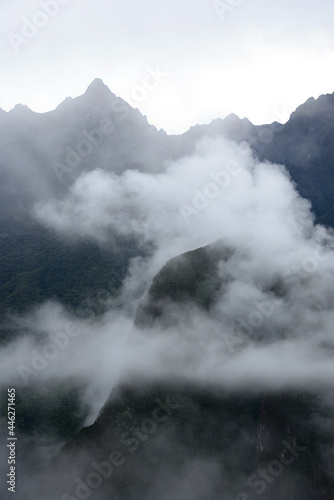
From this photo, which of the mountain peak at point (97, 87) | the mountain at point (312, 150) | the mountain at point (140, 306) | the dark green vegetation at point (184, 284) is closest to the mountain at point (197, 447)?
the mountain at point (140, 306)

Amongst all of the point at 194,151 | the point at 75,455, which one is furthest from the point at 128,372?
the point at 194,151

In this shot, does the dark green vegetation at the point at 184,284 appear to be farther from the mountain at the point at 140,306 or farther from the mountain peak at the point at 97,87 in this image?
the mountain peak at the point at 97,87

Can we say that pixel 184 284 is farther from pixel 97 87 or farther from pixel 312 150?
pixel 97 87

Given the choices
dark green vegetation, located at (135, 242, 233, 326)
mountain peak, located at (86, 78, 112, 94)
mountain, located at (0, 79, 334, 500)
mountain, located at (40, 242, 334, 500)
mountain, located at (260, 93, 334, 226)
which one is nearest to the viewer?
mountain, located at (40, 242, 334, 500)

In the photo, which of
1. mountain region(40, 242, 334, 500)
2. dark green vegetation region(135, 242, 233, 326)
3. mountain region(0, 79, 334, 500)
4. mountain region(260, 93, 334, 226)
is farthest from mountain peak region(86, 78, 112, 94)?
mountain region(40, 242, 334, 500)

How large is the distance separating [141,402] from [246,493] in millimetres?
23061

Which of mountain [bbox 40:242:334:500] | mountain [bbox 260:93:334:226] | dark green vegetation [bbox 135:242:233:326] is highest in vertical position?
mountain [bbox 260:93:334:226]

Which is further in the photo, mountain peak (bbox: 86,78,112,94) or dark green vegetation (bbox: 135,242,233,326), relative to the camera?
mountain peak (bbox: 86,78,112,94)

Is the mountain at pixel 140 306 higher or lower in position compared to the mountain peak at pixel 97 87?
lower

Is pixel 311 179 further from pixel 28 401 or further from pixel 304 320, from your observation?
pixel 28 401

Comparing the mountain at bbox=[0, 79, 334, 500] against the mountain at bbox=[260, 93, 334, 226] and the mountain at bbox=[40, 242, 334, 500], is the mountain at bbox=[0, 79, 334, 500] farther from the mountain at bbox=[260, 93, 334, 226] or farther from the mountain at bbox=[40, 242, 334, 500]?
the mountain at bbox=[260, 93, 334, 226]

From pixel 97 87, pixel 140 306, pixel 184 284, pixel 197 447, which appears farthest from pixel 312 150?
pixel 197 447

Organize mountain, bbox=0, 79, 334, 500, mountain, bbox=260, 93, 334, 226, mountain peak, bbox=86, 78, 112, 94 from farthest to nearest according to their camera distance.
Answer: mountain peak, bbox=86, 78, 112, 94, mountain, bbox=260, 93, 334, 226, mountain, bbox=0, 79, 334, 500

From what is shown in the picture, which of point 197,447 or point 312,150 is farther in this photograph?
point 312,150
